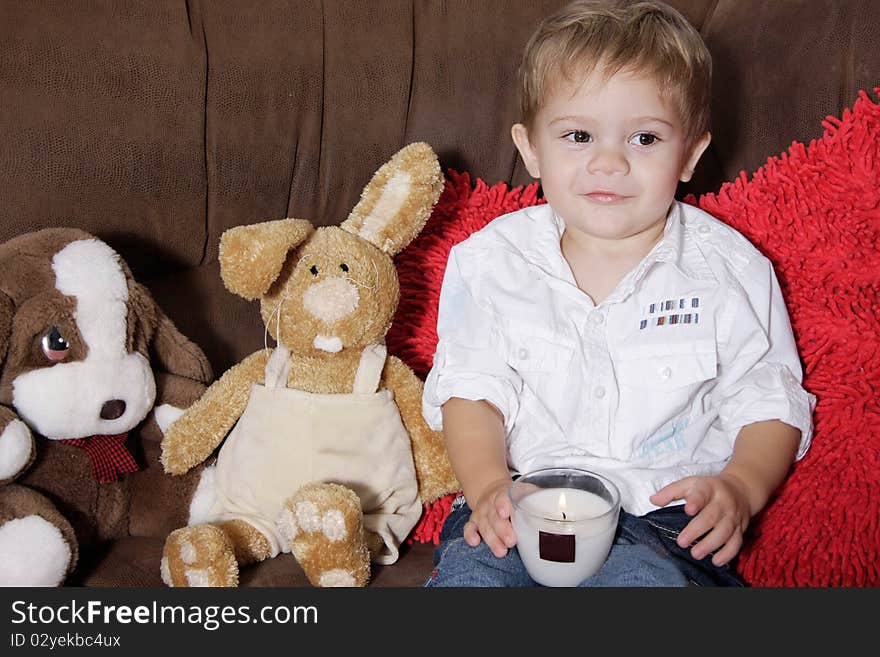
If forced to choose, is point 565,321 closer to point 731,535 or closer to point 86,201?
point 731,535

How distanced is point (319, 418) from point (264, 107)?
1.35 feet

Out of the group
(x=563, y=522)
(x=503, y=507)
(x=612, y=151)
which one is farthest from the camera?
(x=612, y=151)

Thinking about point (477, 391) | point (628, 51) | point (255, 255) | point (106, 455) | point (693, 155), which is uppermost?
point (628, 51)

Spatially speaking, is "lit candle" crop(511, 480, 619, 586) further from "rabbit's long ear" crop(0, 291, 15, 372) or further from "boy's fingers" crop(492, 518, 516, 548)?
"rabbit's long ear" crop(0, 291, 15, 372)

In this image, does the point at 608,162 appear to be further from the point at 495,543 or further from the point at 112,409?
the point at 112,409

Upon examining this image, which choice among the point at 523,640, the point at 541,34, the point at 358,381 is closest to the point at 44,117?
the point at 358,381

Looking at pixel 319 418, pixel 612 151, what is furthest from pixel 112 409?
pixel 612 151

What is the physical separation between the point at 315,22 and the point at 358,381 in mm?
473

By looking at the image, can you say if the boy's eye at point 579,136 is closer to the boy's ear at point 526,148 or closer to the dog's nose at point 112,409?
the boy's ear at point 526,148

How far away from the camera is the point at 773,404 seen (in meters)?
1.10

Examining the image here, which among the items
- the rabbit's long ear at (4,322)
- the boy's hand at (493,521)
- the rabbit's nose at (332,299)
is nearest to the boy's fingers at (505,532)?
the boy's hand at (493,521)

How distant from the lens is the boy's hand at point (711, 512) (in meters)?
0.98

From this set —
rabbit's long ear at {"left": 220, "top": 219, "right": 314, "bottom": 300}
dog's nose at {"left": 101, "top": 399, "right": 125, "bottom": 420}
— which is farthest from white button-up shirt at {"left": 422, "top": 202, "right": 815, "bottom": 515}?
dog's nose at {"left": 101, "top": 399, "right": 125, "bottom": 420}

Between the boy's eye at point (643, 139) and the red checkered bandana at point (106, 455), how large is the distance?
2.17ft
